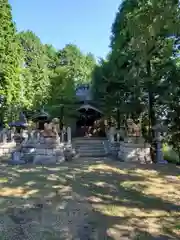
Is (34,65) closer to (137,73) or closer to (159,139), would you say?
(137,73)

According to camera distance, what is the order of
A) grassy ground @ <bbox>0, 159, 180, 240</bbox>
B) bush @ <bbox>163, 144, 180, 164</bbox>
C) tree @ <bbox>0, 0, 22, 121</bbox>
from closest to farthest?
grassy ground @ <bbox>0, 159, 180, 240</bbox> → bush @ <bbox>163, 144, 180, 164</bbox> → tree @ <bbox>0, 0, 22, 121</bbox>

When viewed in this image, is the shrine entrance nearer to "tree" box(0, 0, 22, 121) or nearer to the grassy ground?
"tree" box(0, 0, 22, 121)

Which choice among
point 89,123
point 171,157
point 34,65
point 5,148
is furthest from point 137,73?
point 34,65

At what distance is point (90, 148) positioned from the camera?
15.6m

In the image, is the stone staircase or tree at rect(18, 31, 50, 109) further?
tree at rect(18, 31, 50, 109)

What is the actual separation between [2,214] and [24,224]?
0.69m

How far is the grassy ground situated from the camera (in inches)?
158

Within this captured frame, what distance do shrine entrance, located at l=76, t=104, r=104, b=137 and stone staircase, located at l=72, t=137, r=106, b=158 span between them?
5.00 m

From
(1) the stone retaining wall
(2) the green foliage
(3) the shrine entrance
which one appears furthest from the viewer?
(2) the green foliage

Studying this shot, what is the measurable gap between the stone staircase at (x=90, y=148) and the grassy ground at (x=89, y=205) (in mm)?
5666

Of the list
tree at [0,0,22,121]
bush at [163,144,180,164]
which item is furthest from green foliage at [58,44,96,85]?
bush at [163,144,180,164]

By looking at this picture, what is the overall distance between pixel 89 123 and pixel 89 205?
17957 mm

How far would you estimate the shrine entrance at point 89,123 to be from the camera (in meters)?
22.1

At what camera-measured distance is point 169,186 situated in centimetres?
718
